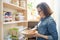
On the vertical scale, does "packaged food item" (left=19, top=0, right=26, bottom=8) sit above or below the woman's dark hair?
above

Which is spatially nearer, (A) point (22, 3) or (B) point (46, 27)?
(B) point (46, 27)

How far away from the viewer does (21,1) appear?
2.59m

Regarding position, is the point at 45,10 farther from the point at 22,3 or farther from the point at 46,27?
the point at 22,3

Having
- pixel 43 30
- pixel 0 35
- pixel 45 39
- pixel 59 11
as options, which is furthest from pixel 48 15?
pixel 59 11

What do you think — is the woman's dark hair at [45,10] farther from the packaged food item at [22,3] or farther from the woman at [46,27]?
the packaged food item at [22,3]

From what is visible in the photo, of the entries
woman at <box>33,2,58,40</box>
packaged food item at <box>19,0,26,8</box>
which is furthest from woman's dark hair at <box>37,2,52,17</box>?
packaged food item at <box>19,0,26,8</box>

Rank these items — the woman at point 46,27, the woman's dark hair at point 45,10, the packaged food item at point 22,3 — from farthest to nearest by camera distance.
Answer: the packaged food item at point 22,3 → the woman's dark hair at point 45,10 → the woman at point 46,27

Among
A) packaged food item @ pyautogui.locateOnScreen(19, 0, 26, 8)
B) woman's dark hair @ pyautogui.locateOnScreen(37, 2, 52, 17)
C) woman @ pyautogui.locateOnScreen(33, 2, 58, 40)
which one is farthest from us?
packaged food item @ pyautogui.locateOnScreen(19, 0, 26, 8)

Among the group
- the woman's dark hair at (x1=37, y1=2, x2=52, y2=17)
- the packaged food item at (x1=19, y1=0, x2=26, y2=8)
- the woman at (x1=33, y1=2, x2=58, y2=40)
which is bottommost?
the woman at (x1=33, y1=2, x2=58, y2=40)

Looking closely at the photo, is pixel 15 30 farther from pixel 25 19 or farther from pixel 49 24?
pixel 25 19

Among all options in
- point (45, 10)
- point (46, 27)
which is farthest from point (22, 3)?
point (46, 27)

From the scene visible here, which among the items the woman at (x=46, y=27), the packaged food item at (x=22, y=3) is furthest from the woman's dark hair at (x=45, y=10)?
the packaged food item at (x=22, y=3)

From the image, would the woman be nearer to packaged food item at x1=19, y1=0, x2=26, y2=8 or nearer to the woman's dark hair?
the woman's dark hair

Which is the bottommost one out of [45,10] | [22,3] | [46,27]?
[46,27]
